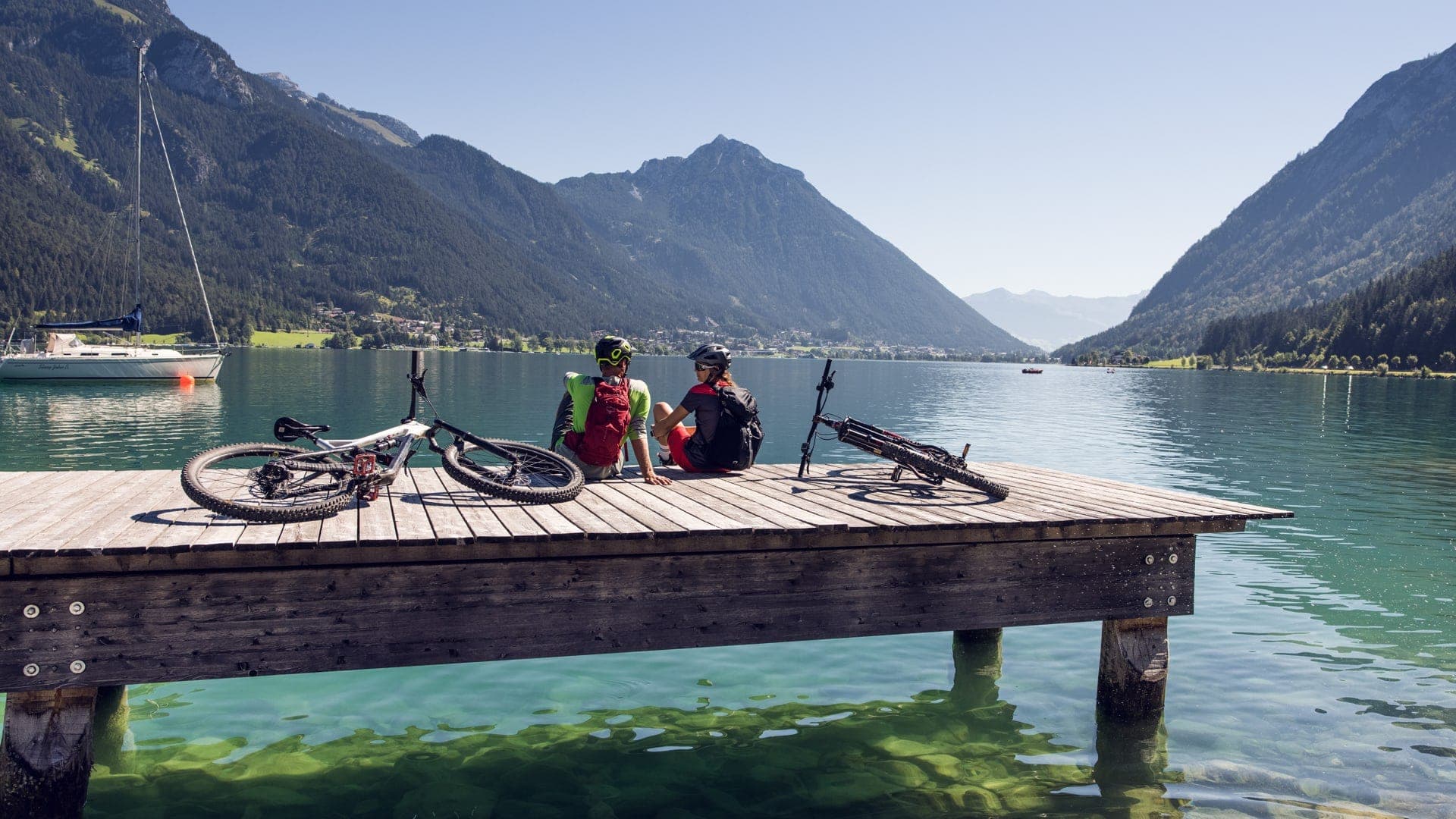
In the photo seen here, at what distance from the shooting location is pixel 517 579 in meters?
7.36

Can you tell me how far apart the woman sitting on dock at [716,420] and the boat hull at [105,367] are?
267 feet

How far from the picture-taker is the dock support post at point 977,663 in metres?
11.8

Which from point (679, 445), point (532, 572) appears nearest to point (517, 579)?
point (532, 572)

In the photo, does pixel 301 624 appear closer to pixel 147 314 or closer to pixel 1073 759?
pixel 1073 759

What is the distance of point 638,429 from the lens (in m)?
10.9

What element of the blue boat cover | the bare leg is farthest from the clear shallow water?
the blue boat cover

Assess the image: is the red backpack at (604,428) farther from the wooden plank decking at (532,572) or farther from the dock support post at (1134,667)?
the dock support post at (1134,667)

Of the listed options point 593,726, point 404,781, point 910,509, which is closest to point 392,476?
point 404,781

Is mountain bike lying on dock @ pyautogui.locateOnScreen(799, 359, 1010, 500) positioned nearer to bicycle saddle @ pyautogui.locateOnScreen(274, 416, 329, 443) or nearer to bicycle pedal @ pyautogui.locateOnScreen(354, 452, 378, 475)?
bicycle pedal @ pyautogui.locateOnScreen(354, 452, 378, 475)

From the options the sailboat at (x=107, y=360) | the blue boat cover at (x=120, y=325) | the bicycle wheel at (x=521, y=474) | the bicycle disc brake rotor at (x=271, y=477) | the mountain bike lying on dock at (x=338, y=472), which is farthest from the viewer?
the blue boat cover at (x=120, y=325)

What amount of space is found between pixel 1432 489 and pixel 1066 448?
17.5 metres

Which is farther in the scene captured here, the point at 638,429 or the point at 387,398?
the point at 387,398

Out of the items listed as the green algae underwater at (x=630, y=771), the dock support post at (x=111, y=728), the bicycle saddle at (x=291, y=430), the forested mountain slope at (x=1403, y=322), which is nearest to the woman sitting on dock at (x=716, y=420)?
the green algae underwater at (x=630, y=771)

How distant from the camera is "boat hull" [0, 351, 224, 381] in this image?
3041 inches
